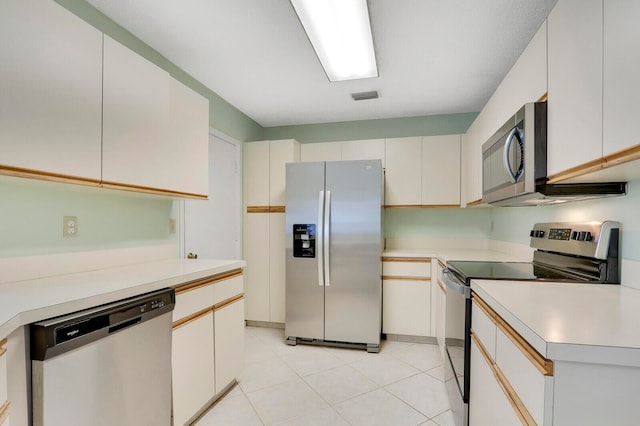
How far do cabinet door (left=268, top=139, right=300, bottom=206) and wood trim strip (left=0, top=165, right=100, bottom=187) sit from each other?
203 centimetres

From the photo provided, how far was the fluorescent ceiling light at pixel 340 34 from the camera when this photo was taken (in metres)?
1.64

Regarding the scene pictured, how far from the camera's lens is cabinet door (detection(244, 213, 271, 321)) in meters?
3.43

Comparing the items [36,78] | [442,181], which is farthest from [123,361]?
[442,181]

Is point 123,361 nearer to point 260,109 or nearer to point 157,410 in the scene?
point 157,410

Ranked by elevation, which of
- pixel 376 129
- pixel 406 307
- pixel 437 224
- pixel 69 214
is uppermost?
pixel 376 129

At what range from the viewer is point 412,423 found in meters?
1.83

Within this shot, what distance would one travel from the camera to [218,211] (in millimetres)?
3076

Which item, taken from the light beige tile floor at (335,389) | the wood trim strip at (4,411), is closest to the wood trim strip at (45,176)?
the wood trim strip at (4,411)

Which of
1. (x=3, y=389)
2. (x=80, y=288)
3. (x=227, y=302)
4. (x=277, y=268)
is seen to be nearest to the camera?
(x=3, y=389)

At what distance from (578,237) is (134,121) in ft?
7.77

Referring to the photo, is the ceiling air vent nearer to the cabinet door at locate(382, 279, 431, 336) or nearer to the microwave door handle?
the microwave door handle

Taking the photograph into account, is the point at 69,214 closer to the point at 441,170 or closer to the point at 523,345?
the point at 523,345

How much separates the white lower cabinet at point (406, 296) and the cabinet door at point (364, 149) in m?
1.10

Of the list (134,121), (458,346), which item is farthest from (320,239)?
(134,121)
